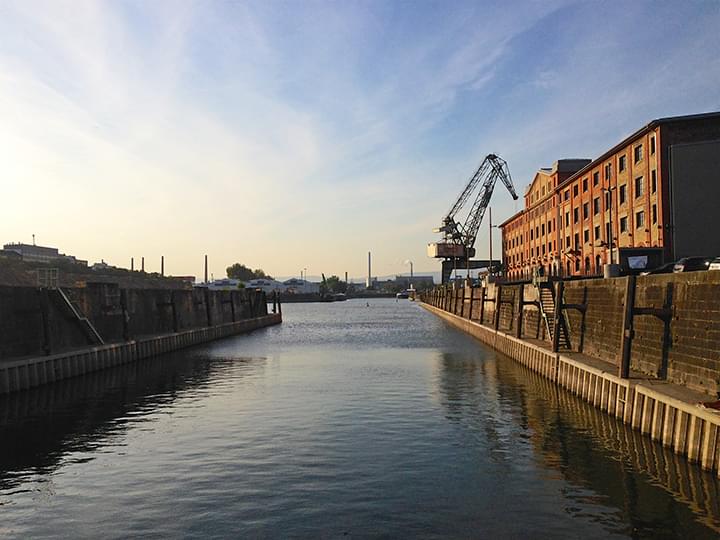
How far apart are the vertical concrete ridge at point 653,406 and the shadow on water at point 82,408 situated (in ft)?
59.2

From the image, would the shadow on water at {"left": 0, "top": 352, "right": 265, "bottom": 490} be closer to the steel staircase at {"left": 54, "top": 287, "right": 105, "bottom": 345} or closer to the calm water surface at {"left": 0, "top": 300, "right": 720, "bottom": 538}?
the calm water surface at {"left": 0, "top": 300, "right": 720, "bottom": 538}

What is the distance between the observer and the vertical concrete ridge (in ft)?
51.2

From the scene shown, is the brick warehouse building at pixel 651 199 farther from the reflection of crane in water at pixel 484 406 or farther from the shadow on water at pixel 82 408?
the shadow on water at pixel 82 408

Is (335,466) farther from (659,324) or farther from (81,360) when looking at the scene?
(81,360)

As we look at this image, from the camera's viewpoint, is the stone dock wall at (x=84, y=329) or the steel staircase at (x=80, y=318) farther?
the steel staircase at (x=80, y=318)

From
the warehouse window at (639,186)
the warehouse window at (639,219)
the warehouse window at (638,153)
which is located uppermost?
the warehouse window at (638,153)

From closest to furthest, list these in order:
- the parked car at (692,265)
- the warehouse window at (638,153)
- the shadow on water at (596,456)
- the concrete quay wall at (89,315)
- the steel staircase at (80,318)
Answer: the shadow on water at (596,456) < the concrete quay wall at (89,315) < the parked car at (692,265) < the steel staircase at (80,318) < the warehouse window at (638,153)

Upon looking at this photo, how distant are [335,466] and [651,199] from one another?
2046 inches

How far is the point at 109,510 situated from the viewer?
567 inches

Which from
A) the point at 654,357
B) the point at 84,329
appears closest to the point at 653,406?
the point at 654,357

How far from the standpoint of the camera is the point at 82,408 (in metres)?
27.1

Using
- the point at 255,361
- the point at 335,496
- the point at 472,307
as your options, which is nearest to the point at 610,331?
the point at 335,496

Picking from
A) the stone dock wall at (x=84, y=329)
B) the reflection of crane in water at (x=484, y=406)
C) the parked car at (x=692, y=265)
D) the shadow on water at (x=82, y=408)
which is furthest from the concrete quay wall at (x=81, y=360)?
the parked car at (x=692, y=265)

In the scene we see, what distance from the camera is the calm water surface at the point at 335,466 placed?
13344 mm
